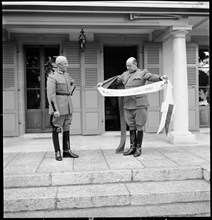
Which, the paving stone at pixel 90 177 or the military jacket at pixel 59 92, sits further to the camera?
the military jacket at pixel 59 92

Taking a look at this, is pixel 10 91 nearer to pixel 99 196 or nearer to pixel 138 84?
pixel 138 84

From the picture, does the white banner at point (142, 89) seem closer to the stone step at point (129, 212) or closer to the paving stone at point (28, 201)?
the stone step at point (129, 212)

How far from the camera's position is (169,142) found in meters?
6.52

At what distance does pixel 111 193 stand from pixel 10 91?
5.06 meters

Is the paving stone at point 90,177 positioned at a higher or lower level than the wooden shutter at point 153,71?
lower

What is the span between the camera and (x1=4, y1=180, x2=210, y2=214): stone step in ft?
11.1

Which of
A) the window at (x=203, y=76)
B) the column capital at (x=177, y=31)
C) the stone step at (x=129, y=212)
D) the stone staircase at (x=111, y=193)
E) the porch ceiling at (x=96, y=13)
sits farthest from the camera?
the window at (x=203, y=76)

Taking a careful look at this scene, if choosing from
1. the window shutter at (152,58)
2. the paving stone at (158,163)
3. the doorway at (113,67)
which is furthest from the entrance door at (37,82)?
the paving stone at (158,163)

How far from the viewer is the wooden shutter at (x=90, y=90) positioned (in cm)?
761

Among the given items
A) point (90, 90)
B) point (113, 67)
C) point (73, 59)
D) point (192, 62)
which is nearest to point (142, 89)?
point (90, 90)

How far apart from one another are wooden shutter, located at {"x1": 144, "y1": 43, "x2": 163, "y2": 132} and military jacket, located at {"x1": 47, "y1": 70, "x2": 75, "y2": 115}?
143 inches

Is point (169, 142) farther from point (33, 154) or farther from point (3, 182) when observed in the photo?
point (3, 182)

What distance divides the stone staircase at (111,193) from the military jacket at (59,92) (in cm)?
116

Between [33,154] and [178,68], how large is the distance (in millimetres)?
3886
